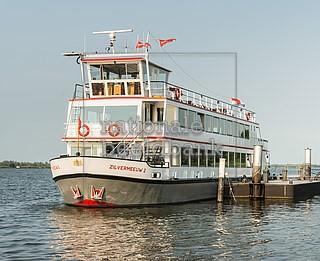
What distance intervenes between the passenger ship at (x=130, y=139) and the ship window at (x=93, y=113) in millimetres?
52

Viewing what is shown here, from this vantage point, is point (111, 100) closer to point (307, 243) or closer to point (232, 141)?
point (232, 141)

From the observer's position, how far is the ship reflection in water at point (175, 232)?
54.7ft

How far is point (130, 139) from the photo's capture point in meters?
29.0

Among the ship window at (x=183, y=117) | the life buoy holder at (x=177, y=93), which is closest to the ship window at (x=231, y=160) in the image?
the ship window at (x=183, y=117)

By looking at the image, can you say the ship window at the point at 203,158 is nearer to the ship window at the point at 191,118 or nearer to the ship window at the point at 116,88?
the ship window at the point at 191,118

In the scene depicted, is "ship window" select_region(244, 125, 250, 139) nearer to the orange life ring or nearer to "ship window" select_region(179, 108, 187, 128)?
"ship window" select_region(179, 108, 187, 128)

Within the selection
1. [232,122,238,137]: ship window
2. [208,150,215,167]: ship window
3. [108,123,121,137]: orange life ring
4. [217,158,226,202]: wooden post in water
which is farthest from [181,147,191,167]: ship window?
[232,122,238,137]: ship window

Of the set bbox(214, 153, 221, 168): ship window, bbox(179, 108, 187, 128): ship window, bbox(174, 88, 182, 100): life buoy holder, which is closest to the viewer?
bbox(179, 108, 187, 128): ship window

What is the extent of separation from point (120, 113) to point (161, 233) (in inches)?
423

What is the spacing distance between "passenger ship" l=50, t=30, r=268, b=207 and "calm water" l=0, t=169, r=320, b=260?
1010 mm

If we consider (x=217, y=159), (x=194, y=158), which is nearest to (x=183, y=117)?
(x=194, y=158)

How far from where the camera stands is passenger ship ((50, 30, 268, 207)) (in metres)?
26.4

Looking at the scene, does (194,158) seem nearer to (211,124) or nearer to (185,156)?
(185,156)

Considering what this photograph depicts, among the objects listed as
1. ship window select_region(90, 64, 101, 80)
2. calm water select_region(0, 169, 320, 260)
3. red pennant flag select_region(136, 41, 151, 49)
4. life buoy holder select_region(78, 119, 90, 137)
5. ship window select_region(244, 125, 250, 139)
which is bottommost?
calm water select_region(0, 169, 320, 260)
